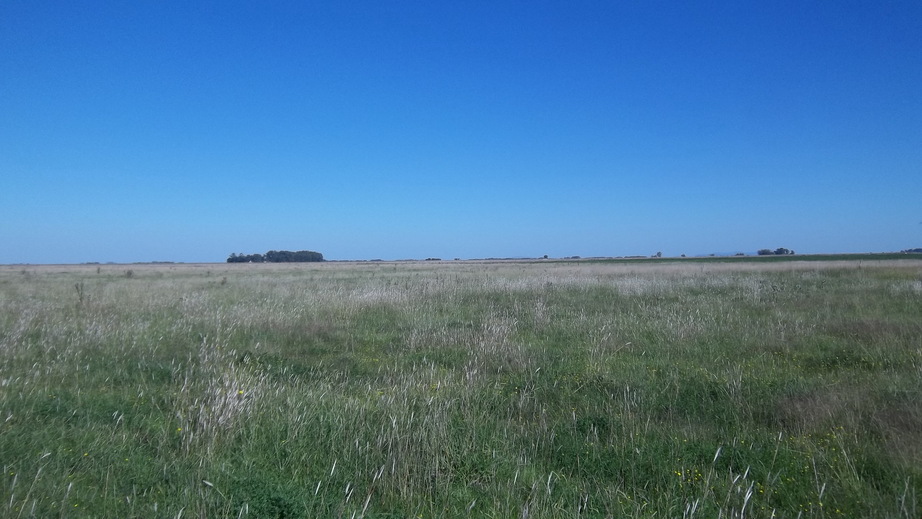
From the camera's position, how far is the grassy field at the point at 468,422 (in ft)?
12.0

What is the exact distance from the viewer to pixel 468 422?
5027 millimetres

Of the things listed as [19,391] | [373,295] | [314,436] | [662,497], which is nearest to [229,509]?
[314,436]

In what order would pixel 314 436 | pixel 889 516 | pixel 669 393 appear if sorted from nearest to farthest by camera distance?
pixel 889 516
pixel 314 436
pixel 669 393

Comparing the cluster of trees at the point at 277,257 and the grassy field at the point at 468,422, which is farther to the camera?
the cluster of trees at the point at 277,257

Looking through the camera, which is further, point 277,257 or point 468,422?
point 277,257

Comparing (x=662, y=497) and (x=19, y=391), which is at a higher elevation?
(x=19, y=391)

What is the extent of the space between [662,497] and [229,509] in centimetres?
308

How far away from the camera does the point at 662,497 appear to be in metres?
3.77

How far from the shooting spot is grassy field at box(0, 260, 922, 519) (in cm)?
366

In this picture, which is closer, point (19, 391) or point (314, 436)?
point (314, 436)

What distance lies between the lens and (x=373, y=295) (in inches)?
632

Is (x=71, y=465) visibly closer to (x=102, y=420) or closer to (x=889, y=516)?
(x=102, y=420)

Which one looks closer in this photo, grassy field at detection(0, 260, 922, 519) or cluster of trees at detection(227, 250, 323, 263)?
grassy field at detection(0, 260, 922, 519)

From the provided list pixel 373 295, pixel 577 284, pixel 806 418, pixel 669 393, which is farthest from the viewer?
pixel 577 284
